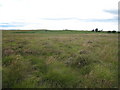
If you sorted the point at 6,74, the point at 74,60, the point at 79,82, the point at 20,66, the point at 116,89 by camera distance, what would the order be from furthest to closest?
1. the point at 74,60
2. the point at 20,66
3. the point at 6,74
4. the point at 79,82
5. the point at 116,89

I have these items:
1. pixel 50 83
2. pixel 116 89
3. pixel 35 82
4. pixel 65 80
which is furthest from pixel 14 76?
pixel 116 89

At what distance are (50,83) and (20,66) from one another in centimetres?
188

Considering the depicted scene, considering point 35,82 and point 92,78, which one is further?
point 92,78

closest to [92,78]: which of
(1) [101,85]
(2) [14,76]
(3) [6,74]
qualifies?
(1) [101,85]

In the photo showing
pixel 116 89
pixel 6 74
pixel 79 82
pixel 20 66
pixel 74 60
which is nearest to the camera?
pixel 116 89

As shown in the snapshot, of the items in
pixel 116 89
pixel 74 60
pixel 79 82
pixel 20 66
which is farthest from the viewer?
pixel 74 60

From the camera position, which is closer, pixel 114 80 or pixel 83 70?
pixel 114 80

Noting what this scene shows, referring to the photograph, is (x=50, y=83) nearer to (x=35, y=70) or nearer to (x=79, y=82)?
(x=79, y=82)

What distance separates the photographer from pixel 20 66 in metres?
5.51

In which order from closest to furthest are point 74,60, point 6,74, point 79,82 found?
point 79,82
point 6,74
point 74,60

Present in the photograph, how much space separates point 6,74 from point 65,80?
215cm

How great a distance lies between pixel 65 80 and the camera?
4.43 metres

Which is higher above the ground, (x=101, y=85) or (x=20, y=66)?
(x=20, y=66)

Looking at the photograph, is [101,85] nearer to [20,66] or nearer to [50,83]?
[50,83]
